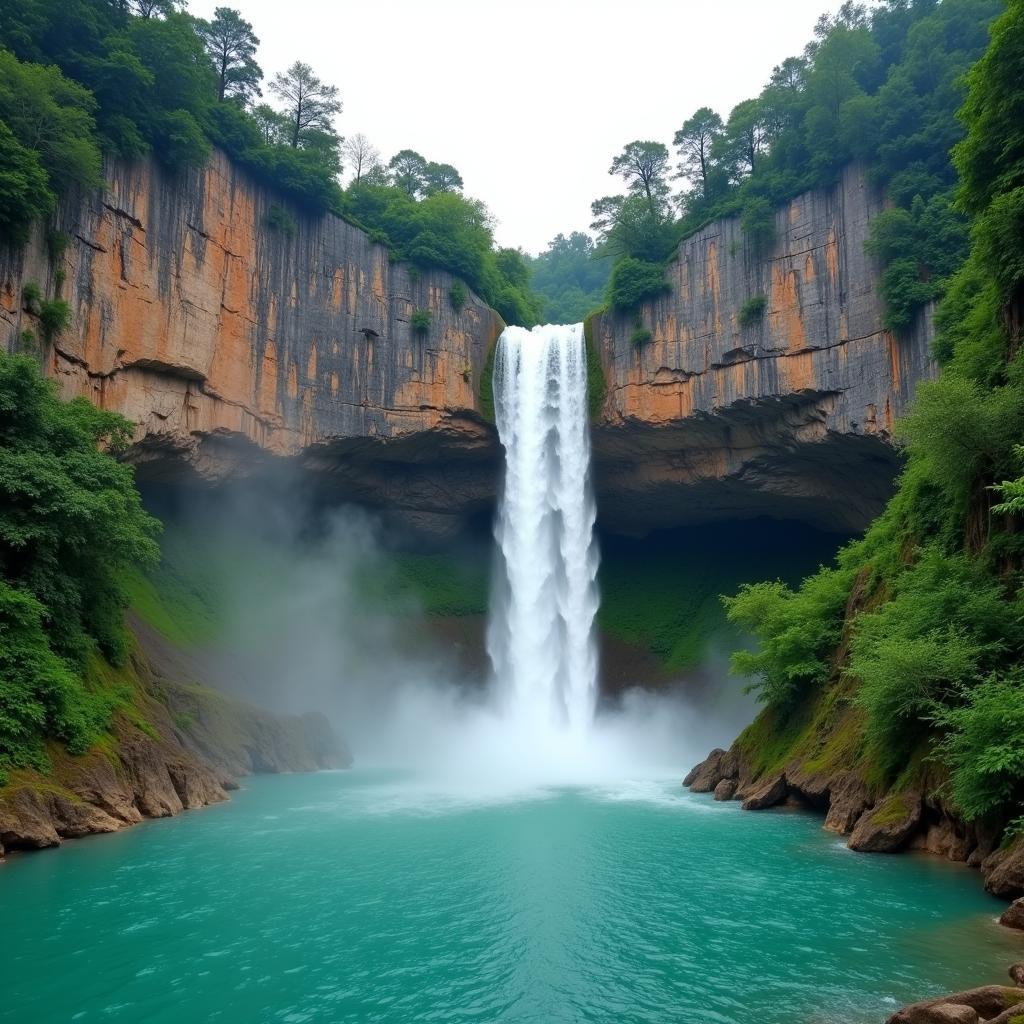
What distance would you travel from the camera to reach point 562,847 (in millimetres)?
13484

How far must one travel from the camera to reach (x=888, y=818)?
12.4 meters

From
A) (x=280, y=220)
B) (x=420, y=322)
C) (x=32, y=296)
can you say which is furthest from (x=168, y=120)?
(x=420, y=322)

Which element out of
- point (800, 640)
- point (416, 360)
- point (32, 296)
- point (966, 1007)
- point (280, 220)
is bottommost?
point (966, 1007)

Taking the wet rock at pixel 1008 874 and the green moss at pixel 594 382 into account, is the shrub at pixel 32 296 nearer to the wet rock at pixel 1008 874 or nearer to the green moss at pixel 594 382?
the green moss at pixel 594 382

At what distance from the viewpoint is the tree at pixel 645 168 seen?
1516 inches

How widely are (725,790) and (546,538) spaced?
16.3 m

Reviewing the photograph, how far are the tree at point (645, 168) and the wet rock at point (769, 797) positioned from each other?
2982 cm

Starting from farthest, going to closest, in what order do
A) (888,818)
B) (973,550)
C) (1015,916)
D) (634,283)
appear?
(634,283) → (973,550) → (888,818) → (1015,916)

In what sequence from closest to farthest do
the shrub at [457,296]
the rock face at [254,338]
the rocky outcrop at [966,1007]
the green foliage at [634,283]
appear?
the rocky outcrop at [966,1007], the rock face at [254,338], the green foliage at [634,283], the shrub at [457,296]

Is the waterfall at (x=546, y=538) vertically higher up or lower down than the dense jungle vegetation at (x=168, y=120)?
lower down

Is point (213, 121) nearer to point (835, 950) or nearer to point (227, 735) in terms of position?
point (227, 735)

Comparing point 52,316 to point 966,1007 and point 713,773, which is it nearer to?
point 713,773

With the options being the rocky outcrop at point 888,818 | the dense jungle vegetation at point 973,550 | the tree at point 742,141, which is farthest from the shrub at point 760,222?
the rocky outcrop at point 888,818

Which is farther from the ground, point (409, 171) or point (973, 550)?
point (409, 171)
